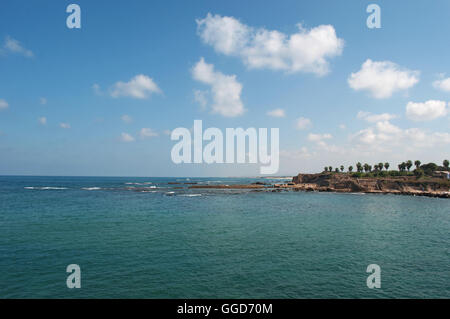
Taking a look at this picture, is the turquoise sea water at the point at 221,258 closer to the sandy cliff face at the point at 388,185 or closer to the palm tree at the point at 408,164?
the sandy cliff face at the point at 388,185

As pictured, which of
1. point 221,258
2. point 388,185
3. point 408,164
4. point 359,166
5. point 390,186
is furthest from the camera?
point 359,166

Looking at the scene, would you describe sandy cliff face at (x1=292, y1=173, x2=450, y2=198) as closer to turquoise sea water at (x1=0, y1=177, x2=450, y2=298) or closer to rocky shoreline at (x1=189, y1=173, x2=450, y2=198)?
rocky shoreline at (x1=189, y1=173, x2=450, y2=198)

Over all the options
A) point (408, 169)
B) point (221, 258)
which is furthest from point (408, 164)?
point (221, 258)

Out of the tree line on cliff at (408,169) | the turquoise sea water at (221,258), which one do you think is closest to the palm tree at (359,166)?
the tree line on cliff at (408,169)

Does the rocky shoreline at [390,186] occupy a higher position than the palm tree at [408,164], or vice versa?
the palm tree at [408,164]

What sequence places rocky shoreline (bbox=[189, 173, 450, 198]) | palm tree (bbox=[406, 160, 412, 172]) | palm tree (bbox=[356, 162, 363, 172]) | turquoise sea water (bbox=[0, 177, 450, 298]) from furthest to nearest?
palm tree (bbox=[356, 162, 363, 172]), palm tree (bbox=[406, 160, 412, 172]), rocky shoreline (bbox=[189, 173, 450, 198]), turquoise sea water (bbox=[0, 177, 450, 298])

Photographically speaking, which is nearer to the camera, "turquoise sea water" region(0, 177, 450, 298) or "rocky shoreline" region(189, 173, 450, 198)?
"turquoise sea water" region(0, 177, 450, 298)

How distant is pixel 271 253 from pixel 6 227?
3314 centimetres

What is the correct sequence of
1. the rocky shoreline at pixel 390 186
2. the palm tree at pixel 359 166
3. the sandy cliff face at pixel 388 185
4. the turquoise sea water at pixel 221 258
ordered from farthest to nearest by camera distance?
1. the palm tree at pixel 359 166
2. the sandy cliff face at pixel 388 185
3. the rocky shoreline at pixel 390 186
4. the turquoise sea water at pixel 221 258

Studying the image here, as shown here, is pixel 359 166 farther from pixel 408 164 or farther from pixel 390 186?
pixel 390 186

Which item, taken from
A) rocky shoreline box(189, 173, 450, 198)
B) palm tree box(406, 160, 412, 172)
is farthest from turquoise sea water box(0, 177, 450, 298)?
palm tree box(406, 160, 412, 172)

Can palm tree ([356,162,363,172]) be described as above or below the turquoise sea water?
above

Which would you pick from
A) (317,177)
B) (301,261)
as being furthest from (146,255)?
(317,177)
